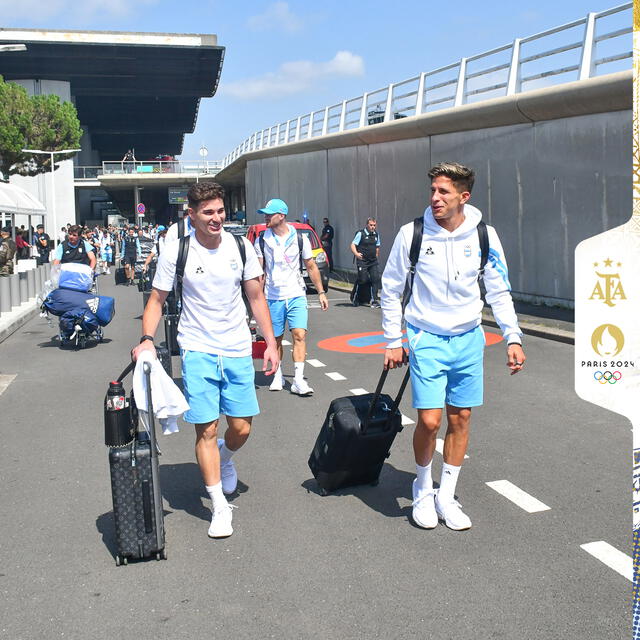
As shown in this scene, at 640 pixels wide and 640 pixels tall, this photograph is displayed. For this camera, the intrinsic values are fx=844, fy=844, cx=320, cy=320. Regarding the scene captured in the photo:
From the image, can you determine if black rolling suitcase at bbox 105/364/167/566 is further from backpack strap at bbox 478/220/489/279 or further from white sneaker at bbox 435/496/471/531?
backpack strap at bbox 478/220/489/279

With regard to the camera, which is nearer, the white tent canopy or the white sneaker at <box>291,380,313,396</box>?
the white sneaker at <box>291,380,313,396</box>

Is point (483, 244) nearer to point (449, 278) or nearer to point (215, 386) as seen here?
point (449, 278)

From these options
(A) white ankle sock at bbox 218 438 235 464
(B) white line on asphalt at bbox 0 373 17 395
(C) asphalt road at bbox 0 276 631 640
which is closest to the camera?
(C) asphalt road at bbox 0 276 631 640

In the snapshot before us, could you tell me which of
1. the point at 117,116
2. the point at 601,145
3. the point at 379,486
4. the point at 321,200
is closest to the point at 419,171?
the point at 601,145

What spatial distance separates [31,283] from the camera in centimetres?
2188

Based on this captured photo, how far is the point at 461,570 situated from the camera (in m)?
4.09

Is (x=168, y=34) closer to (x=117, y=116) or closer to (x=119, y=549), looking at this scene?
(x=117, y=116)

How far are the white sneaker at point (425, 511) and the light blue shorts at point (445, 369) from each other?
0.53 meters

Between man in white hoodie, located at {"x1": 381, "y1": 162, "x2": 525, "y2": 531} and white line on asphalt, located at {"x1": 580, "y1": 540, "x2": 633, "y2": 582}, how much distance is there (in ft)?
2.19

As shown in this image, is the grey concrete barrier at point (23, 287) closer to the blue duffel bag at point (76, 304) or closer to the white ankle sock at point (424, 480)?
the blue duffel bag at point (76, 304)

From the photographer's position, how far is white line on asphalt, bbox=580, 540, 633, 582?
402cm

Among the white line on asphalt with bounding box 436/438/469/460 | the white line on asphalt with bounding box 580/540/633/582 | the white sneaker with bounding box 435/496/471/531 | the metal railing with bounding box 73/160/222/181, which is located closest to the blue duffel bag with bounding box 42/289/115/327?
the white line on asphalt with bounding box 436/438/469/460

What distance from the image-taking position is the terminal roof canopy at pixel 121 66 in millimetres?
67625

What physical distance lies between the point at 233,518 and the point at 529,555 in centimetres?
171
